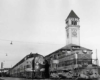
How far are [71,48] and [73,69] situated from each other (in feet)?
36.3

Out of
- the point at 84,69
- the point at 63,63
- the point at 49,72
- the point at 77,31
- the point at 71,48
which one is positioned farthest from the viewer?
the point at 77,31

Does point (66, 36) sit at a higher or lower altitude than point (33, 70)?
higher

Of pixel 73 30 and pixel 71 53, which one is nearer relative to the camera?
pixel 71 53

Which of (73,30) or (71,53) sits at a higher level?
(73,30)

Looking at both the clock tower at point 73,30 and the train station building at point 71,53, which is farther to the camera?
the clock tower at point 73,30

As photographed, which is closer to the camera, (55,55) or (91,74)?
(91,74)

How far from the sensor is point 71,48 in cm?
5519

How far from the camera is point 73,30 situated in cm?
6272

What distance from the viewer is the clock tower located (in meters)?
62.2

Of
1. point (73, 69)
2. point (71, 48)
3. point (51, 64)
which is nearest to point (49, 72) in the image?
point (51, 64)

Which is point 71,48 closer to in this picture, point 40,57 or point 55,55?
point 55,55

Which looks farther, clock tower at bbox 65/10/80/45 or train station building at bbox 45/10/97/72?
clock tower at bbox 65/10/80/45

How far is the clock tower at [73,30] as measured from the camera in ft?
204

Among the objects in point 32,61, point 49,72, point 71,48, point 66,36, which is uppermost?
point 66,36
